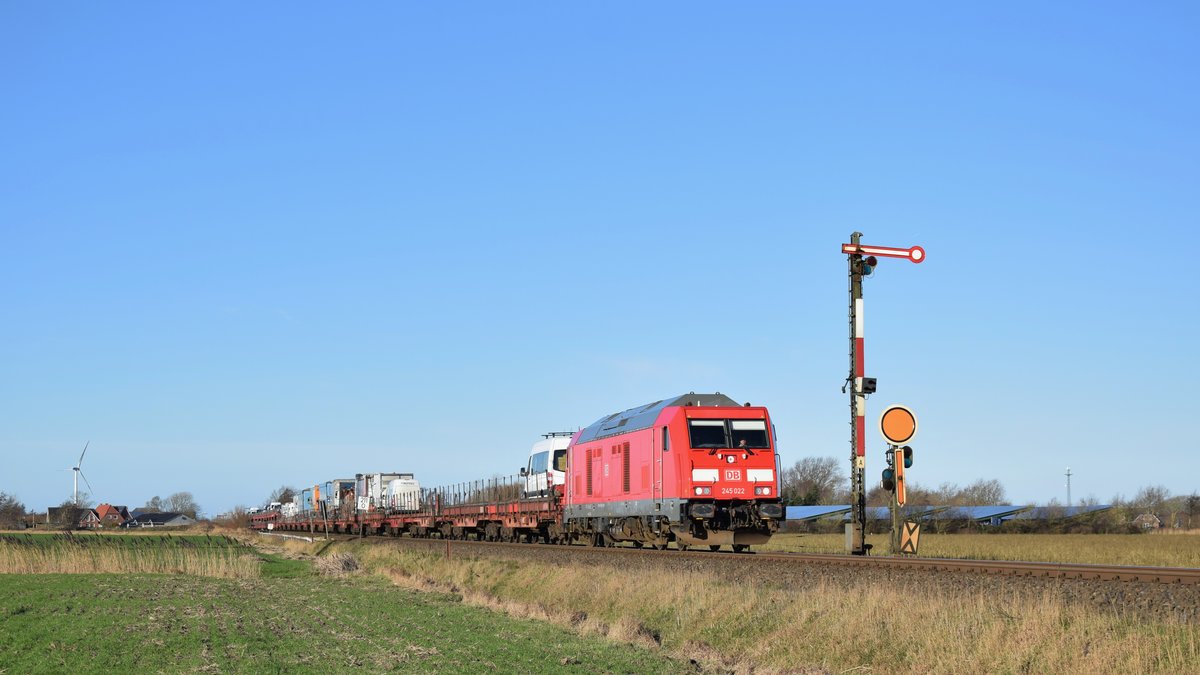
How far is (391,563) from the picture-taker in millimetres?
39844

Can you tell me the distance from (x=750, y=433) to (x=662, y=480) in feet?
8.71

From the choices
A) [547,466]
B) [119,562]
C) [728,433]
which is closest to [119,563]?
[119,562]

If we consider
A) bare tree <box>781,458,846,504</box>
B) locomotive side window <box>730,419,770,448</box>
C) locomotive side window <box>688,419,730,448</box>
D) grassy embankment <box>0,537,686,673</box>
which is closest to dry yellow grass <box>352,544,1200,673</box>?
grassy embankment <box>0,537,686,673</box>

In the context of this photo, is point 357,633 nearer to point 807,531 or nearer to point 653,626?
point 653,626

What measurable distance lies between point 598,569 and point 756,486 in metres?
5.24

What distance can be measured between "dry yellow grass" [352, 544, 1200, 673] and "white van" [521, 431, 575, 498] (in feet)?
61.5

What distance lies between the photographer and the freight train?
30.3 meters

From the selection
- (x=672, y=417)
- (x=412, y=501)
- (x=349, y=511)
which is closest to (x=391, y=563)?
(x=672, y=417)

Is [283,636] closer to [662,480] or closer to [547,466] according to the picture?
[662,480]

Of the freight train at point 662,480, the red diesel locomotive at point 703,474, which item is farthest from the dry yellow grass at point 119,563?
the red diesel locomotive at point 703,474

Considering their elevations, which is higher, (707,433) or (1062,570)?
(707,433)

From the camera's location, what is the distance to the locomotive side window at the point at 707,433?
30.6 meters

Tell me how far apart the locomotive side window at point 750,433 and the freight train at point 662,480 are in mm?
27

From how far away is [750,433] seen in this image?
31.3 metres
